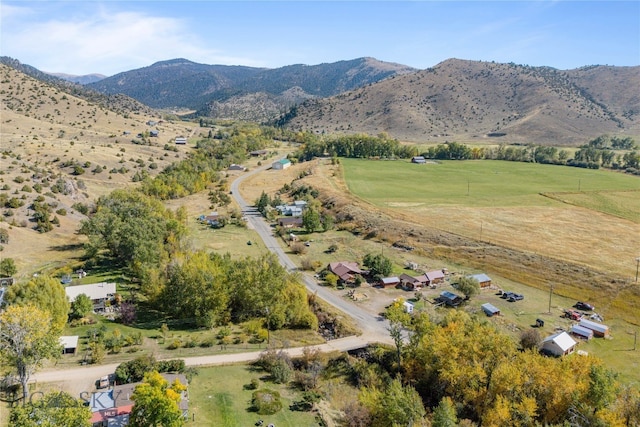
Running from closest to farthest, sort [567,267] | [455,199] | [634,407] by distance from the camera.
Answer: [634,407], [567,267], [455,199]

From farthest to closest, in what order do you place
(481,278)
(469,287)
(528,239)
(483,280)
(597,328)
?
1. (528,239)
2. (481,278)
3. (483,280)
4. (469,287)
5. (597,328)

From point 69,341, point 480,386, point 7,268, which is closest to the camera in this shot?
point 480,386

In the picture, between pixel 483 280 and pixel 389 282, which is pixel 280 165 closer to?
pixel 389 282

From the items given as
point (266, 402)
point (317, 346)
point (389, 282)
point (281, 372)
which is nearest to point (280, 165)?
point (389, 282)

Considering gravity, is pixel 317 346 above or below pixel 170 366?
below

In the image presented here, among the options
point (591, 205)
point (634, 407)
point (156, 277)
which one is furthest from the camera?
point (591, 205)

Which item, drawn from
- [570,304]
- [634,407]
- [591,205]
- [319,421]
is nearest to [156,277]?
[319,421]

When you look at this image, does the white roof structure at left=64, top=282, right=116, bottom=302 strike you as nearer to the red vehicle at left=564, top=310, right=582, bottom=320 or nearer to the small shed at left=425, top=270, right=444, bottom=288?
the small shed at left=425, top=270, right=444, bottom=288

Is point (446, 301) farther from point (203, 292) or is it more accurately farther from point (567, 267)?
point (203, 292)

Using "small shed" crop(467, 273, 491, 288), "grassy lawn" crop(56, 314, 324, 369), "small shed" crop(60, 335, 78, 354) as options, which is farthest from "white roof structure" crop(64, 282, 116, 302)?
"small shed" crop(467, 273, 491, 288)
